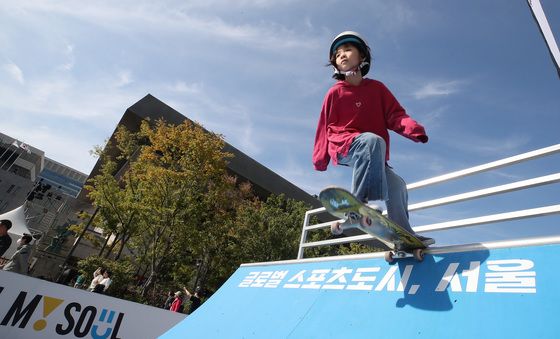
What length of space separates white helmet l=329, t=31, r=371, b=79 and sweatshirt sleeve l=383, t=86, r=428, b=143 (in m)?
0.29

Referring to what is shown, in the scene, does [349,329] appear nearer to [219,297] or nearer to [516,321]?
[516,321]

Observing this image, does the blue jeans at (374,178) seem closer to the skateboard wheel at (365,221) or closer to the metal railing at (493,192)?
the skateboard wheel at (365,221)

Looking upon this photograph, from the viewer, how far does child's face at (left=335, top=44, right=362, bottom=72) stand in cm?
313

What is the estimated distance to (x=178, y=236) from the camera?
1711 centimetres

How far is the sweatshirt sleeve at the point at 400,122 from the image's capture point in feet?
8.82

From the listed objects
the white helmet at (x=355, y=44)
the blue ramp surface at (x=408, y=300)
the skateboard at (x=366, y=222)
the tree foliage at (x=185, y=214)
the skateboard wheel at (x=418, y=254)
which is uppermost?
the tree foliage at (x=185, y=214)

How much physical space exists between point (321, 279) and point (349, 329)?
0.91 meters

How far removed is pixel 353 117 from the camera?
3.04 meters

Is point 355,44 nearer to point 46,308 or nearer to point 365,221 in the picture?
point 365,221

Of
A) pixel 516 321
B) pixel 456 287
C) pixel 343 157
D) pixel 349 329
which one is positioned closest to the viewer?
pixel 516 321

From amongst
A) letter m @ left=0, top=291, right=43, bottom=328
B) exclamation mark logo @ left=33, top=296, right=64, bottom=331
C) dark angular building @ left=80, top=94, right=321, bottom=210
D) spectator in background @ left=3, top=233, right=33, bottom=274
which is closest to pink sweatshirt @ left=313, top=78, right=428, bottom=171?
exclamation mark logo @ left=33, top=296, right=64, bottom=331

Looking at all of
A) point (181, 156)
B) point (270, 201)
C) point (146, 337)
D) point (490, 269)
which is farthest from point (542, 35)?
point (270, 201)

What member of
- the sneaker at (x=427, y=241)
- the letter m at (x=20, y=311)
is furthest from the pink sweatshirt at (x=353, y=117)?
the letter m at (x=20, y=311)

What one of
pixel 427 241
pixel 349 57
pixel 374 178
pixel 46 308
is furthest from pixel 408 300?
pixel 46 308
